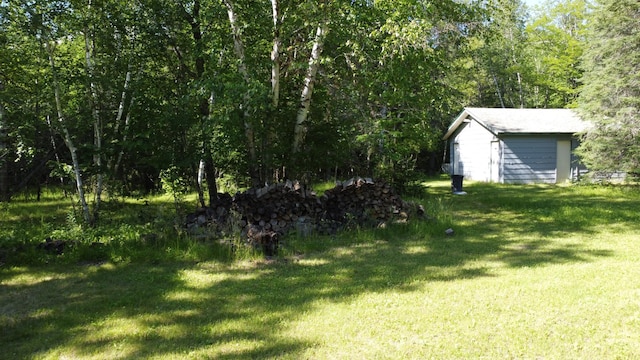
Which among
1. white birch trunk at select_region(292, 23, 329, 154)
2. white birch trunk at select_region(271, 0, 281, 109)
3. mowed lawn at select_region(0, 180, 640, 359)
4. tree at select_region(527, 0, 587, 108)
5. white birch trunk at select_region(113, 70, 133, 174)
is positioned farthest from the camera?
tree at select_region(527, 0, 587, 108)

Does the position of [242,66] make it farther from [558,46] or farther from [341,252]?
[558,46]

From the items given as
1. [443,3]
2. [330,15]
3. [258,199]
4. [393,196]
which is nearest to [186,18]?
[330,15]

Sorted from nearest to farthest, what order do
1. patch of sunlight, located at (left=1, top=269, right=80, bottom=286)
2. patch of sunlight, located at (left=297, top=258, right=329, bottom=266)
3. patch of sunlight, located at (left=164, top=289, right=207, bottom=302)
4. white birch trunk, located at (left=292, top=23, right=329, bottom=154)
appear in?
patch of sunlight, located at (left=164, top=289, right=207, bottom=302) → patch of sunlight, located at (left=1, top=269, right=80, bottom=286) → patch of sunlight, located at (left=297, top=258, right=329, bottom=266) → white birch trunk, located at (left=292, top=23, right=329, bottom=154)

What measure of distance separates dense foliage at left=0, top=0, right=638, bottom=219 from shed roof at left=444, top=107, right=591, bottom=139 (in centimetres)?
811

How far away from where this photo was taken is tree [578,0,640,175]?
13633 millimetres

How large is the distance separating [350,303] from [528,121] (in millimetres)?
16292

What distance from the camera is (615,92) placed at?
14094 mm

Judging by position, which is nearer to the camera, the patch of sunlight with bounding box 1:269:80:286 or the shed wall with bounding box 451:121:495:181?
the patch of sunlight with bounding box 1:269:80:286

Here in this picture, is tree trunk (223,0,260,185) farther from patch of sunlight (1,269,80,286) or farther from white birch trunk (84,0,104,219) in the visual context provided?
patch of sunlight (1,269,80,286)

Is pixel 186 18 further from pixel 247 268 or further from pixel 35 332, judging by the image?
pixel 35 332

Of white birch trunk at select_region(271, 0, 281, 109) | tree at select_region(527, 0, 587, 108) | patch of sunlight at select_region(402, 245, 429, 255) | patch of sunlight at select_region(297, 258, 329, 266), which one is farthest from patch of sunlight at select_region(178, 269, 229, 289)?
tree at select_region(527, 0, 587, 108)

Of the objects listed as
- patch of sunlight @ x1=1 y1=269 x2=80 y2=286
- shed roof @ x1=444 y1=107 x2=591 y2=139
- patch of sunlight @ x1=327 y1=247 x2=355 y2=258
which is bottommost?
patch of sunlight @ x1=327 y1=247 x2=355 y2=258

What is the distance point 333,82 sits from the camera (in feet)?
30.5

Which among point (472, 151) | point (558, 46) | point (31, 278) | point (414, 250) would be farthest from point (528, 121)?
point (31, 278)
